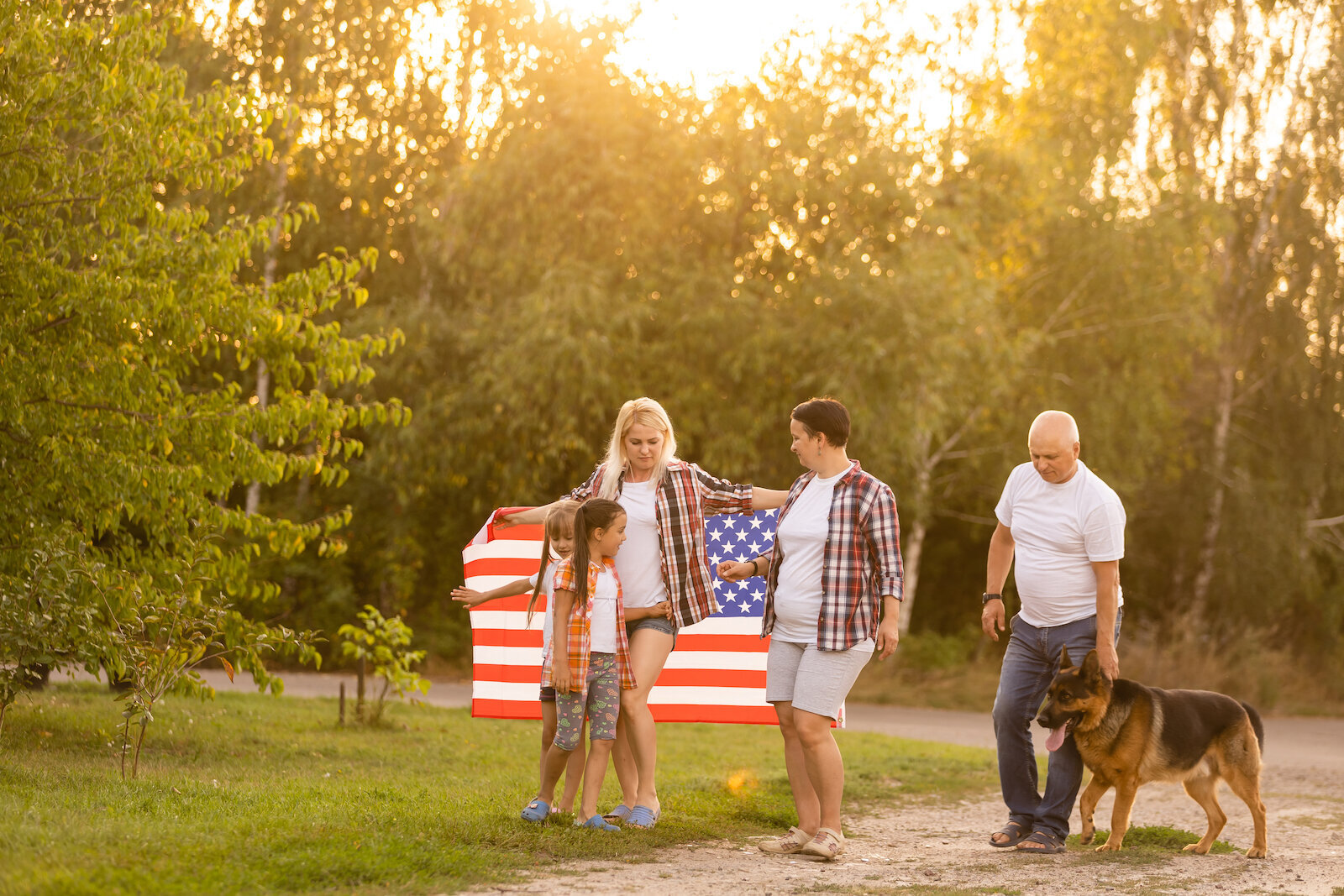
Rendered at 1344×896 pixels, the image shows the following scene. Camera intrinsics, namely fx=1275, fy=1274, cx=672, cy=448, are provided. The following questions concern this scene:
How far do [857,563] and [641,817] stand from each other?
5.72ft

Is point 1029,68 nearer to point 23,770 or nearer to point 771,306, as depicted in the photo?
point 771,306

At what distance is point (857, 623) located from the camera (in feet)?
19.8

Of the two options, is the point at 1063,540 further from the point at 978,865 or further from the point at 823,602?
the point at 978,865

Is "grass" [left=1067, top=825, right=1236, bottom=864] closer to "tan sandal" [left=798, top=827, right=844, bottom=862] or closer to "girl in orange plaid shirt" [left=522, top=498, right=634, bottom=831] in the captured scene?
"tan sandal" [left=798, top=827, right=844, bottom=862]

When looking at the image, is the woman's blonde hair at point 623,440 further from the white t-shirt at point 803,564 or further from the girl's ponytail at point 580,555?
the white t-shirt at point 803,564

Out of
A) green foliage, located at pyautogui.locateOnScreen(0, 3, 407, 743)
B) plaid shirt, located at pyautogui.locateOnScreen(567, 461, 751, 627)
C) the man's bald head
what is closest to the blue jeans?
the man's bald head

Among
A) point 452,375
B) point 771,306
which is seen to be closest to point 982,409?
point 771,306

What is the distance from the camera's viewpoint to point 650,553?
251 inches

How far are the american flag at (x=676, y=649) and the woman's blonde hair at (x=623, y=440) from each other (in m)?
1.95

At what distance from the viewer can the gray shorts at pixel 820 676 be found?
6027 mm

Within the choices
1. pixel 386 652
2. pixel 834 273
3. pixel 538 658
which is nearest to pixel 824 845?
pixel 538 658

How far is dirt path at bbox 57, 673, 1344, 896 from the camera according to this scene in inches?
219

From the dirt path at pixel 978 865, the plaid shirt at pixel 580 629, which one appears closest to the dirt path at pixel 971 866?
the dirt path at pixel 978 865

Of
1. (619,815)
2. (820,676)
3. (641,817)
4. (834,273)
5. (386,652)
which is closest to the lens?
(820,676)
